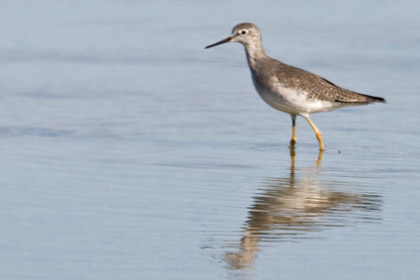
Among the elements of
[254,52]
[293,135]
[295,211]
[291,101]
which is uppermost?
[254,52]

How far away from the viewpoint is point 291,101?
37.1 feet

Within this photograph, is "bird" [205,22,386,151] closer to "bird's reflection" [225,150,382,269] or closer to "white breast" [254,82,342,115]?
"white breast" [254,82,342,115]

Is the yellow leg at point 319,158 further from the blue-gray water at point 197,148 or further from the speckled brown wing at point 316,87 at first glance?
the speckled brown wing at point 316,87

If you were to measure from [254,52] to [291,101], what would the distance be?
0.97m

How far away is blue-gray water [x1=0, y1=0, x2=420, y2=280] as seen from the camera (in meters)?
7.05

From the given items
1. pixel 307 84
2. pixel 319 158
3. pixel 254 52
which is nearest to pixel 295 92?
pixel 307 84

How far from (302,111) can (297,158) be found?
3.45 ft

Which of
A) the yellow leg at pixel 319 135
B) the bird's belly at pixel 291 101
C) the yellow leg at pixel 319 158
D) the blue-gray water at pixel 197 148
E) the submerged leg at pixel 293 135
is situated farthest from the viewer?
the bird's belly at pixel 291 101

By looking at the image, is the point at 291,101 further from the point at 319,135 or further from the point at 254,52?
the point at 254,52

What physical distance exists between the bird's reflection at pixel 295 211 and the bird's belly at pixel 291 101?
173cm

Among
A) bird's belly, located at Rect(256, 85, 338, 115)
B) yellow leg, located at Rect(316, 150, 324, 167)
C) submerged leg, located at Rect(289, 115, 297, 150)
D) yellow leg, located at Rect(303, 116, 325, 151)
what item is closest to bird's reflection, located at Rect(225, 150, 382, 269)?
yellow leg, located at Rect(316, 150, 324, 167)

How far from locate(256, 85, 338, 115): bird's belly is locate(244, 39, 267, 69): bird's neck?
0.50 m

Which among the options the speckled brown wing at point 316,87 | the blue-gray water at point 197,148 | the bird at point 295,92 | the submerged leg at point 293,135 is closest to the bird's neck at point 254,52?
the bird at point 295,92

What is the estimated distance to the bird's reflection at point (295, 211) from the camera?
7367mm
